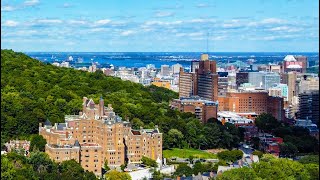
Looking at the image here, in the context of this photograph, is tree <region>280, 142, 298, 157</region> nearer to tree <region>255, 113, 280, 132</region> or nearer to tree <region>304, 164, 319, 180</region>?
tree <region>255, 113, 280, 132</region>

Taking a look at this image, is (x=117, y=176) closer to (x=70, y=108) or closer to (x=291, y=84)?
→ (x=70, y=108)

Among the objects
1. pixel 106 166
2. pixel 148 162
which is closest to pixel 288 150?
pixel 148 162

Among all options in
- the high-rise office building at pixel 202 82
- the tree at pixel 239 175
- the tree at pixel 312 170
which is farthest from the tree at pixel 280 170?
the high-rise office building at pixel 202 82

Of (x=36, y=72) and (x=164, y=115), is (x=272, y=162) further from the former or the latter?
(x=36, y=72)

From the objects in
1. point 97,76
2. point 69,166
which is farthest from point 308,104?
point 69,166

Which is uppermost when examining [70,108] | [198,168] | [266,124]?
[70,108]

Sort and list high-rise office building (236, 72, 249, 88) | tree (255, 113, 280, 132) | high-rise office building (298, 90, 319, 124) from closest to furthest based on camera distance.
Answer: tree (255, 113, 280, 132) < high-rise office building (298, 90, 319, 124) < high-rise office building (236, 72, 249, 88)

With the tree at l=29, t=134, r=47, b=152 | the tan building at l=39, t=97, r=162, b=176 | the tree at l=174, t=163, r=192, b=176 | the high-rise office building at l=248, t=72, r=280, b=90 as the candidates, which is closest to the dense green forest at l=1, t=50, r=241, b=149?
the tree at l=29, t=134, r=47, b=152
